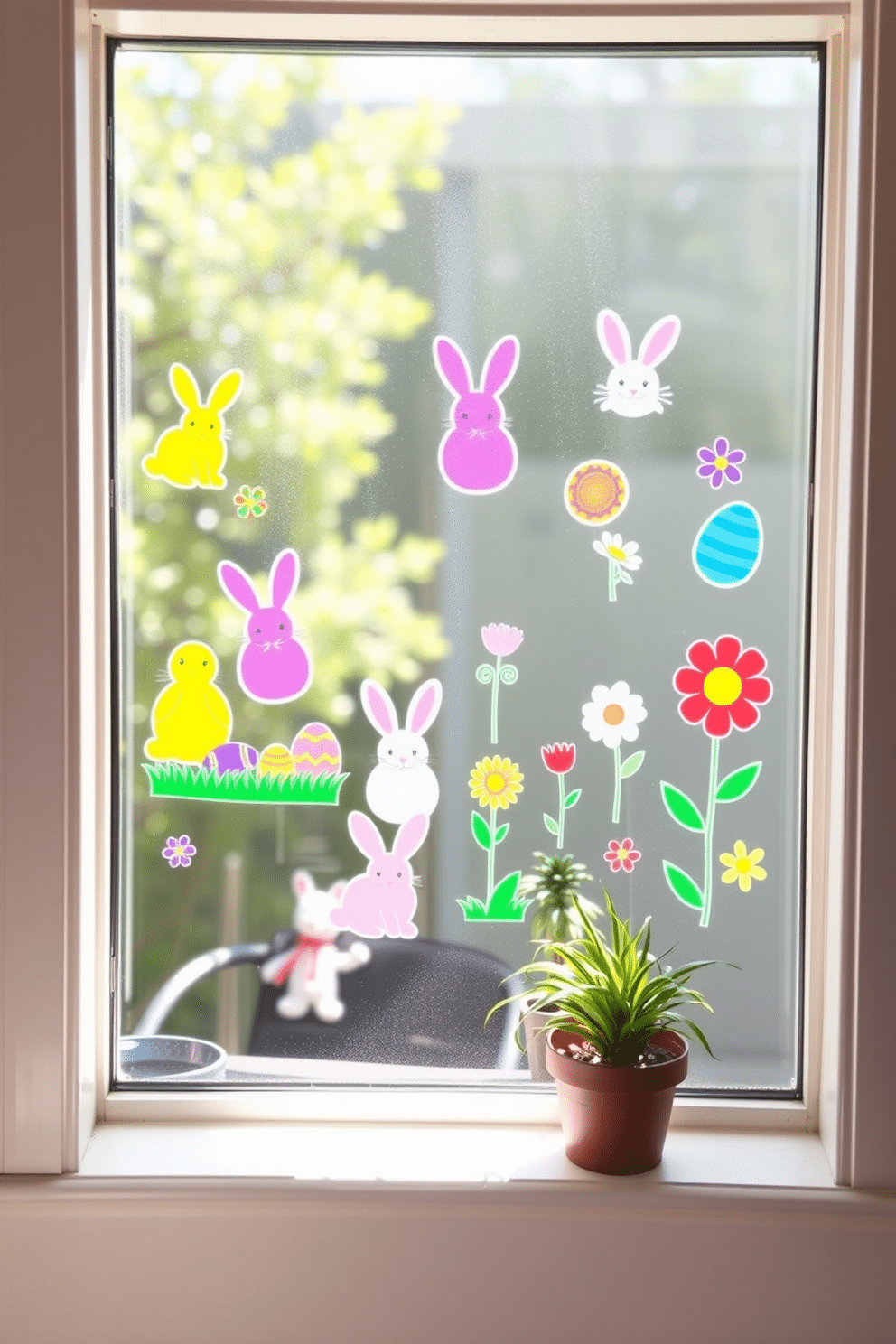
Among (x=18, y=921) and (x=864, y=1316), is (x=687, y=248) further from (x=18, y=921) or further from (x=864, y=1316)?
(x=864, y=1316)

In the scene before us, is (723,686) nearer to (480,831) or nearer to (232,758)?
(480,831)

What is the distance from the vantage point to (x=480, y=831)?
182cm

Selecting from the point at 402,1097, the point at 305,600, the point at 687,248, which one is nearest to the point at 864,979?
the point at 402,1097

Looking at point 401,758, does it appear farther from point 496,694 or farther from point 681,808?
point 681,808

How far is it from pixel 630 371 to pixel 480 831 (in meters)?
0.73

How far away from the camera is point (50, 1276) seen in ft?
5.29

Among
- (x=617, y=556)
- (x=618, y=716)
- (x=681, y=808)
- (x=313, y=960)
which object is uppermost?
(x=617, y=556)

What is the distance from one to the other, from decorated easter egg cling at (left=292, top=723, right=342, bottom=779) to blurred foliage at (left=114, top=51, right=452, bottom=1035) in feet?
0.07

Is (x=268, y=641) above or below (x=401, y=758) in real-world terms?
above

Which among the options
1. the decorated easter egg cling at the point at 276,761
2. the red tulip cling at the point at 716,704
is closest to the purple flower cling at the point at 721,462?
the red tulip cling at the point at 716,704

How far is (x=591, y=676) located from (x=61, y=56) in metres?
1.13

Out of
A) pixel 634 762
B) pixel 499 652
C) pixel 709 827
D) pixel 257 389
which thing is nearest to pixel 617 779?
pixel 634 762

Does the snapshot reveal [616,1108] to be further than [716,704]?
No

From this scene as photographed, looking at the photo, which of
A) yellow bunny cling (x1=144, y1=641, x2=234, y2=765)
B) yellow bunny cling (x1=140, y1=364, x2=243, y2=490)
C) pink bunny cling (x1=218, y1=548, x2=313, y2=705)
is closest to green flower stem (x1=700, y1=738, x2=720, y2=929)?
pink bunny cling (x1=218, y1=548, x2=313, y2=705)
